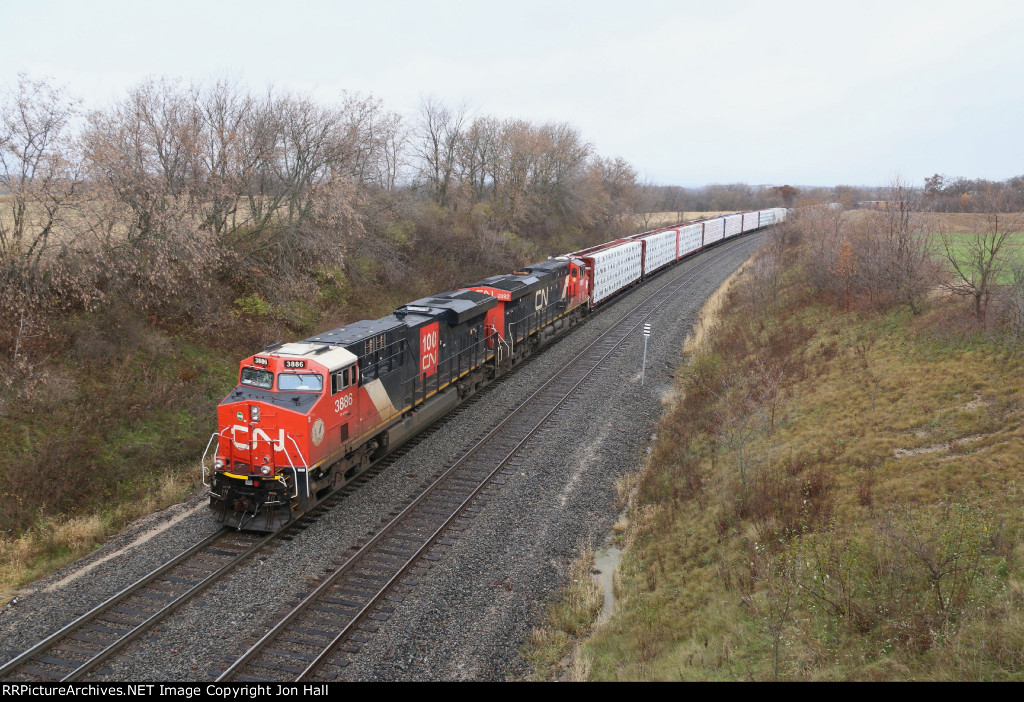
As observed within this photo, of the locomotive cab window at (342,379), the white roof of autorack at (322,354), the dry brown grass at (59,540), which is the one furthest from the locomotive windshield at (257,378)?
the dry brown grass at (59,540)

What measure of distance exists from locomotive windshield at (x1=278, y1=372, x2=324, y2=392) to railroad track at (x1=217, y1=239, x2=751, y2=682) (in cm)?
322

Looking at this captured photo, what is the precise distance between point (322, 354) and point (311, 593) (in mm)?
4764

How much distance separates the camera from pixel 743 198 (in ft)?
423

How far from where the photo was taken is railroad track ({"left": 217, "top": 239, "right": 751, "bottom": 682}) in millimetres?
8664

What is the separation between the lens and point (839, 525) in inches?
424

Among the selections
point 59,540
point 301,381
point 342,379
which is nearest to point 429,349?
point 342,379

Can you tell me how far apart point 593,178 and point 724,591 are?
5365 cm

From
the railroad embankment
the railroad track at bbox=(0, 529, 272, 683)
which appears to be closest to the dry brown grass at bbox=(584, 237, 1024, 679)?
the railroad embankment

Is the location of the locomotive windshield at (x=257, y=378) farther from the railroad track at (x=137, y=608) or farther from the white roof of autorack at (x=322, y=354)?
the railroad track at (x=137, y=608)

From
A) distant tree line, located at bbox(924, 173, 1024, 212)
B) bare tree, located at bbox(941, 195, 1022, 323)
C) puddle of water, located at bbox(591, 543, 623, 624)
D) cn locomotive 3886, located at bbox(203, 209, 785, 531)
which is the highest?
distant tree line, located at bbox(924, 173, 1024, 212)

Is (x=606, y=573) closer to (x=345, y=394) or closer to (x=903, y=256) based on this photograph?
(x=345, y=394)

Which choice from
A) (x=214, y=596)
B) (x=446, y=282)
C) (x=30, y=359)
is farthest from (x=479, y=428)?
(x=446, y=282)

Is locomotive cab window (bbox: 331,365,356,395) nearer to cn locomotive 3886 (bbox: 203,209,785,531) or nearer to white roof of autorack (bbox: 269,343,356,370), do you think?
cn locomotive 3886 (bbox: 203,209,785,531)
